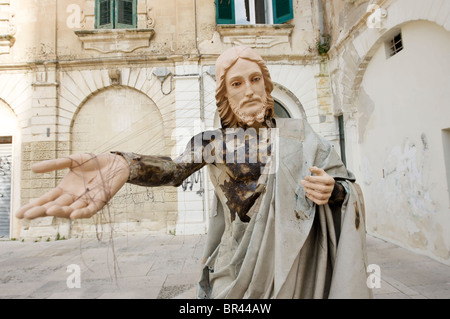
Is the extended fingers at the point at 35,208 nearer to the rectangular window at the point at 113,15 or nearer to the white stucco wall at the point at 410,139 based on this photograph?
the white stucco wall at the point at 410,139

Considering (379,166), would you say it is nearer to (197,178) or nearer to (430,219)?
(430,219)

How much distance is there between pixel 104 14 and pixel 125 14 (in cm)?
56

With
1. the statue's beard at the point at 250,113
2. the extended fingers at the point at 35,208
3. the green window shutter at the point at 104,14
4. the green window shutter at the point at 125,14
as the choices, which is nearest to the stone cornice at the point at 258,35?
the green window shutter at the point at 125,14

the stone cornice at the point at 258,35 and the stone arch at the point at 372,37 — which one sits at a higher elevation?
the stone cornice at the point at 258,35

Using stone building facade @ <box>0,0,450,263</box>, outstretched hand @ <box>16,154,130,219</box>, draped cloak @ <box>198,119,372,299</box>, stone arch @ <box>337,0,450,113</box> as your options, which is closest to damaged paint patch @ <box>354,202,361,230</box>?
draped cloak @ <box>198,119,372,299</box>

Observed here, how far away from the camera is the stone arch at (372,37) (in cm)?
385

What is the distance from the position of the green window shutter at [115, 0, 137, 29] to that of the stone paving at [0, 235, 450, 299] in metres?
5.74

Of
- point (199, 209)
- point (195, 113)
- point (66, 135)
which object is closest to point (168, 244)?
point (199, 209)

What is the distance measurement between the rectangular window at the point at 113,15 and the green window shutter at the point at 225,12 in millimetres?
2306

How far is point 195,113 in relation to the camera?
7027mm

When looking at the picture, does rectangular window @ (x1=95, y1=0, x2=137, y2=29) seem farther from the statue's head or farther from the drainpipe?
the statue's head

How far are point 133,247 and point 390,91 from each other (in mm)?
5977

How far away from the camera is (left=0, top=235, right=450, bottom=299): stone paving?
3115 millimetres

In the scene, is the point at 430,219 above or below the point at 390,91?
below
